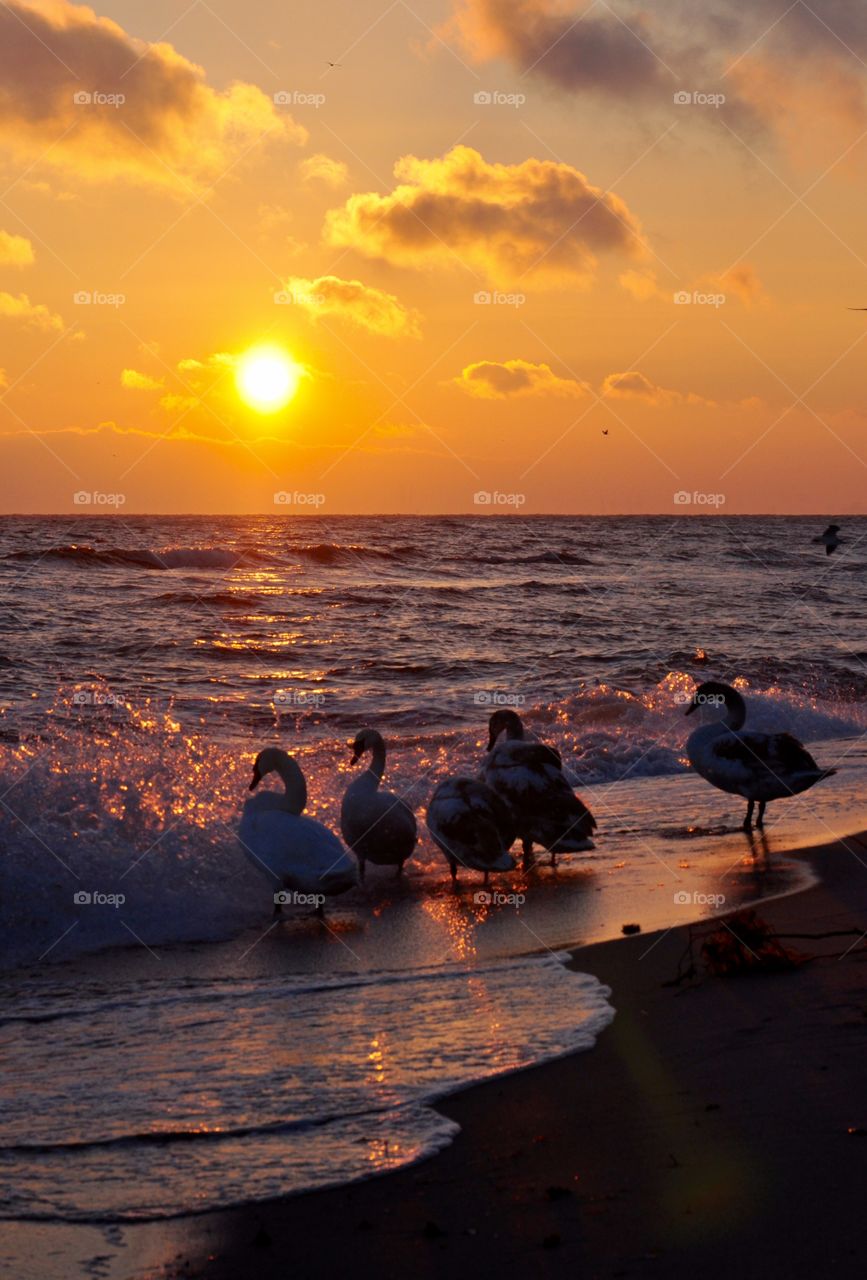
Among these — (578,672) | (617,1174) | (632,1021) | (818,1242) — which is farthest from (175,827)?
(578,672)

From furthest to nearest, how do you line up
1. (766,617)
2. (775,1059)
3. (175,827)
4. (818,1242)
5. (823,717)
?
(766,617) < (823,717) < (175,827) < (775,1059) < (818,1242)

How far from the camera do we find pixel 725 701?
13719 mm

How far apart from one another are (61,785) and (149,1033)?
15.8 ft

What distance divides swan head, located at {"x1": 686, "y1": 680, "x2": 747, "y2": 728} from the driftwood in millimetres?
5920

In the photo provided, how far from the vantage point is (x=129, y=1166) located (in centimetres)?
516

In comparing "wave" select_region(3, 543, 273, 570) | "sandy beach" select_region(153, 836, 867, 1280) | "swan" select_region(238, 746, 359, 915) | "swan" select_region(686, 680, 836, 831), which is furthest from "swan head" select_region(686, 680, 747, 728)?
"wave" select_region(3, 543, 273, 570)

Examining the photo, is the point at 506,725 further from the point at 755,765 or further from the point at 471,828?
the point at 471,828

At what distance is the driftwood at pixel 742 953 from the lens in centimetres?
726

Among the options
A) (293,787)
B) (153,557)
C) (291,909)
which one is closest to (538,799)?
(293,787)

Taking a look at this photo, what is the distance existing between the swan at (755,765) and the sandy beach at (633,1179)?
6.09 m

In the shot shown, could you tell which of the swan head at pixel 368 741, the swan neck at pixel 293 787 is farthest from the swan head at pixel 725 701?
the swan neck at pixel 293 787

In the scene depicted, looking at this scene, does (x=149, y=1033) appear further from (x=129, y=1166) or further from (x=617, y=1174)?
(x=617, y=1174)

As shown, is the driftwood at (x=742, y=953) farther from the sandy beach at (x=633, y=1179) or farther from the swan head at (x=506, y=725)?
the swan head at (x=506, y=725)

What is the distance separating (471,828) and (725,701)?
3.94m
